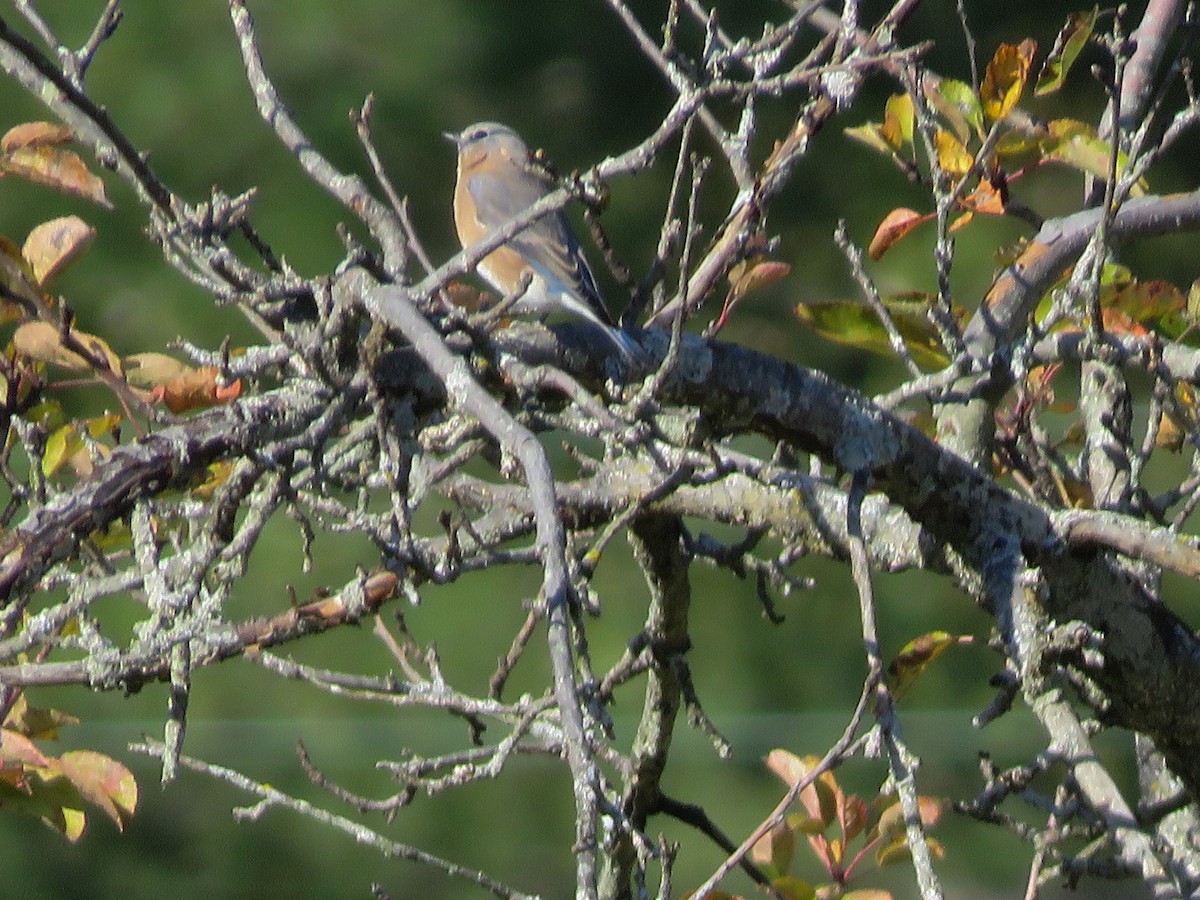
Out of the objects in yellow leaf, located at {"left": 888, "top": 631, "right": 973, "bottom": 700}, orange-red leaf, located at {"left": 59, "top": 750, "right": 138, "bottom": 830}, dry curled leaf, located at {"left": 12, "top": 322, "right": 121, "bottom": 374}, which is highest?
dry curled leaf, located at {"left": 12, "top": 322, "right": 121, "bottom": 374}

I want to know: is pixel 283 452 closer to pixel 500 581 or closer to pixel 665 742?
pixel 665 742

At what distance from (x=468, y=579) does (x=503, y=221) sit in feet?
3.05

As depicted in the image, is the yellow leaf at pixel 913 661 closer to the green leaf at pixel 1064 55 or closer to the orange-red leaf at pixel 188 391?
the green leaf at pixel 1064 55

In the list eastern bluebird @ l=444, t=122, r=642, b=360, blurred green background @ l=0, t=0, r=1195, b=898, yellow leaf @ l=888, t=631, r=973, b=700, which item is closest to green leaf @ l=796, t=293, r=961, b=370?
yellow leaf @ l=888, t=631, r=973, b=700

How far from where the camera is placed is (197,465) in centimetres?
106

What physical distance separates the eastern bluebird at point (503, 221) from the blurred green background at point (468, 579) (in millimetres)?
155

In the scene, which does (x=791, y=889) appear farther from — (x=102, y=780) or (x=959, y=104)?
Result: (x=959, y=104)

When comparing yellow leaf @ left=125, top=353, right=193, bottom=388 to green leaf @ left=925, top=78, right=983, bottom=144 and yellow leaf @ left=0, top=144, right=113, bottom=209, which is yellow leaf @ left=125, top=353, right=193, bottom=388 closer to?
yellow leaf @ left=0, top=144, right=113, bottom=209

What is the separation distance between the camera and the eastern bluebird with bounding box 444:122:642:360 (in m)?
2.67

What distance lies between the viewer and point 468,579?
3.21 metres

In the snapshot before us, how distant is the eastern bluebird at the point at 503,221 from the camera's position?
2.67 metres

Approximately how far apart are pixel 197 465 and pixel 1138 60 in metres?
1.52

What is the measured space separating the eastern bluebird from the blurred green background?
6.1 inches

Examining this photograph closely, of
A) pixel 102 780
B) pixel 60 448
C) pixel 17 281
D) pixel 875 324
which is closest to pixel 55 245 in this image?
pixel 17 281
